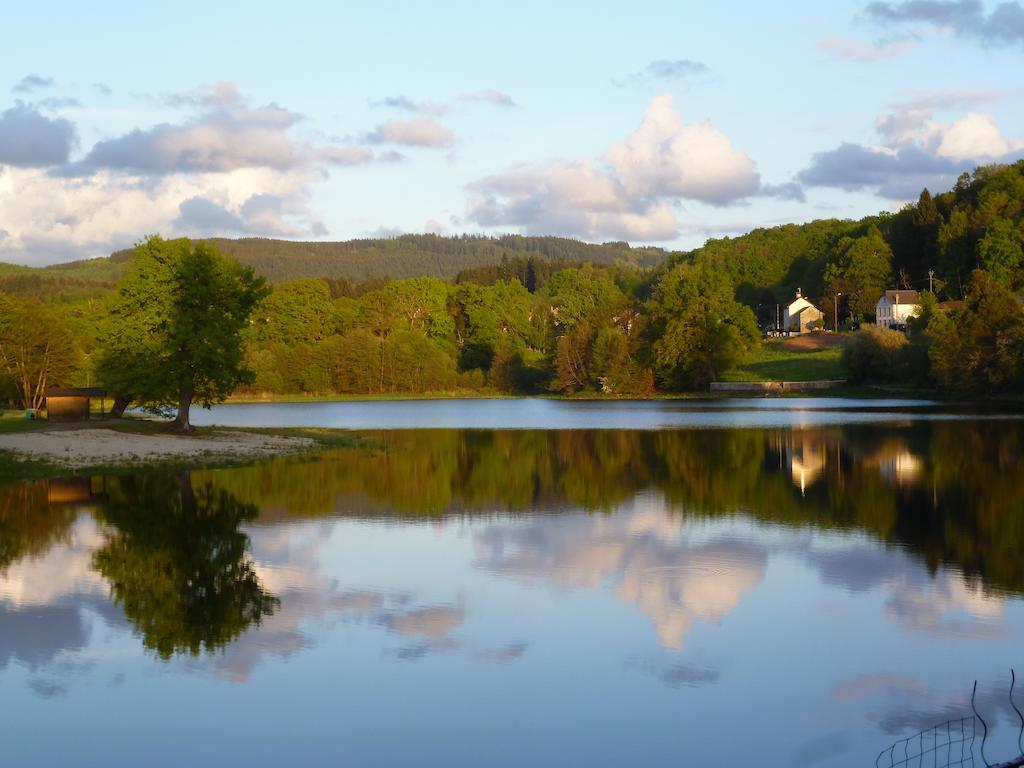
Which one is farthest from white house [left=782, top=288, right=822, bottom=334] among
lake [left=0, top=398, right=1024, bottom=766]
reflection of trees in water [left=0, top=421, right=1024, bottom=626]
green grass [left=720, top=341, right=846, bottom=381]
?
lake [left=0, top=398, right=1024, bottom=766]

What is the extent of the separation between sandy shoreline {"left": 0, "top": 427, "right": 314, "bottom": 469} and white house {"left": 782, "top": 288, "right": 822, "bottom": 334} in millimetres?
103721

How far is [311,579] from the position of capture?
1780 centimetres

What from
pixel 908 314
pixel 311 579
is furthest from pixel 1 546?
pixel 908 314

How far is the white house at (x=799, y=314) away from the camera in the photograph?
456ft

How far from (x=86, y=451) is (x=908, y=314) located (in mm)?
103963

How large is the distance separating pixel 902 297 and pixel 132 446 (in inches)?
4163

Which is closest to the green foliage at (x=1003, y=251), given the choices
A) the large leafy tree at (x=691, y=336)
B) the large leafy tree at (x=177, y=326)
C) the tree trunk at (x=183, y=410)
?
the large leafy tree at (x=691, y=336)

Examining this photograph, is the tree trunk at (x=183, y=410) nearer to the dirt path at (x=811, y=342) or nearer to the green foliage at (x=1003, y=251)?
the dirt path at (x=811, y=342)

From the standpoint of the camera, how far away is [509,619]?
15.1 metres

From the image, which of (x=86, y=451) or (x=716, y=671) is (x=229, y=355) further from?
(x=716, y=671)

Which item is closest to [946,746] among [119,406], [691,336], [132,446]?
[132,446]

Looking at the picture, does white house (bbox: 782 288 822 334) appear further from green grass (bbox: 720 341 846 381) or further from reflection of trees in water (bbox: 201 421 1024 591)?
reflection of trees in water (bbox: 201 421 1024 591)

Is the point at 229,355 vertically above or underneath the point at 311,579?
above

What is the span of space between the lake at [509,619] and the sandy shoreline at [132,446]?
15.8 feet
